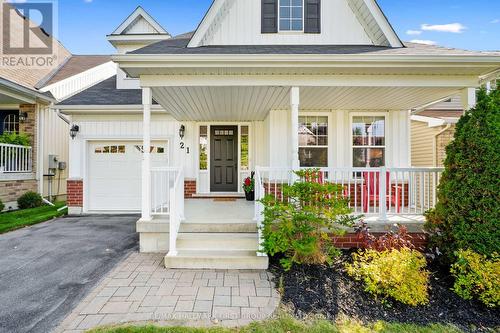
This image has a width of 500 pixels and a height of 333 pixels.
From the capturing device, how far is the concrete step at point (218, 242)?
4652mm

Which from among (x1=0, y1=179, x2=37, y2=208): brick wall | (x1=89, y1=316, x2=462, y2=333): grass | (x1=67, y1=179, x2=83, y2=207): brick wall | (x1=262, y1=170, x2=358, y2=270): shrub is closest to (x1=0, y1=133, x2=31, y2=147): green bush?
(x1=0, y1=179, x2=37, y2=208): brick wall

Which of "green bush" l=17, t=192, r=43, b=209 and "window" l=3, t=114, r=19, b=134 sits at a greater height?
"window" l=3, t=114, r=19, b=134

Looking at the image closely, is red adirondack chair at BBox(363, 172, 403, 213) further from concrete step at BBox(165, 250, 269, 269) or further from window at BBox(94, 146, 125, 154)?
window at BBox(94, 146, 125, 154)

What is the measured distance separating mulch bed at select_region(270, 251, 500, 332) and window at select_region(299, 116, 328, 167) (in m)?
3.82

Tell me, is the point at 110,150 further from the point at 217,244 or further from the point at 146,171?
the point at 217,244

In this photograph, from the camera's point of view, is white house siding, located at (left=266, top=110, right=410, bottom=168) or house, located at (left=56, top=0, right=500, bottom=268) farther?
white house siding, located at (left=266, top=110, right=410, bottom=168)

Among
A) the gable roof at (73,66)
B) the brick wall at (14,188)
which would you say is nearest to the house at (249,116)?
the brick wall at (14,188)

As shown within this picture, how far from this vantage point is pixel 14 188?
28.8 feet

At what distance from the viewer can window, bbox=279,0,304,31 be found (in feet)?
22.2

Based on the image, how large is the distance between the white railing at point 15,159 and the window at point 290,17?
8.60 metres

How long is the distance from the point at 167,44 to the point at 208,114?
2150mm

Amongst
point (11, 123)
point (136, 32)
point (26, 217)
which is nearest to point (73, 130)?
point (26, 217)

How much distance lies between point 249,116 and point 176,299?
5.71 metres

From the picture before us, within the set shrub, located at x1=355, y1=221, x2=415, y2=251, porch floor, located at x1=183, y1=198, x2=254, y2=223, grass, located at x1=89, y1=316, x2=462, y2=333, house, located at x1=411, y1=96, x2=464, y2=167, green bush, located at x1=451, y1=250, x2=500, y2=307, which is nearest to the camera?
grass, located at x1=89, y1=316, x2=462, y2=333
